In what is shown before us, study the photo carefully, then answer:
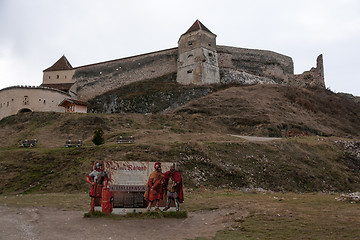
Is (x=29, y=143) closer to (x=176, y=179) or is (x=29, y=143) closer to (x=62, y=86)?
(x=176, y=179)

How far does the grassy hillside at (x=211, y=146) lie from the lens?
17.0m

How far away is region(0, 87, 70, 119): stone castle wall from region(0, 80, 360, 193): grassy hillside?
12.5ft

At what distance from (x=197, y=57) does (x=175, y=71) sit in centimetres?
414

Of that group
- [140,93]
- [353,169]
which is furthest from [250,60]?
[353,169]

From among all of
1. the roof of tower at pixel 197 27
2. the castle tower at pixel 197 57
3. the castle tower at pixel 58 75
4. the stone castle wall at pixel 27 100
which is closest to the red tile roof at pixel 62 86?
the castle tower at pixel 58 75

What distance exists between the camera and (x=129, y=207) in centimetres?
1093

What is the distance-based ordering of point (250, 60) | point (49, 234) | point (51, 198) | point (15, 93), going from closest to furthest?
point (49, 234), point (51, 198), point (15, 93), point (250, 60)

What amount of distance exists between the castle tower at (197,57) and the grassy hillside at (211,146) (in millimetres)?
3836

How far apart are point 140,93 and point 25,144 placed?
17.3m

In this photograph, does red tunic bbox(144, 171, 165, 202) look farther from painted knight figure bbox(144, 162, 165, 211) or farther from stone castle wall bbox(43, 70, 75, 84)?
stone castle wall bbox(43, 70, 75, 84)

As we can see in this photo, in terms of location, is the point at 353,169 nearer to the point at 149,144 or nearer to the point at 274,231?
the point at 149,144

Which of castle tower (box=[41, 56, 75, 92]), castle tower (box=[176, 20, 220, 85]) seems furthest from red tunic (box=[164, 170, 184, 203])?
castle tower (box=[41, 56, 75, 92])

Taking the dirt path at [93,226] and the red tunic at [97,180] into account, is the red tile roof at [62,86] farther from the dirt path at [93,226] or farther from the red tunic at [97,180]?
the red tunic at [97,180]

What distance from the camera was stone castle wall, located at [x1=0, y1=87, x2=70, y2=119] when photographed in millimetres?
32906
